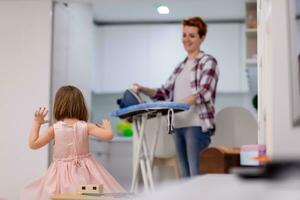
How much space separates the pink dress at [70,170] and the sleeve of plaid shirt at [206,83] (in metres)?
0.83

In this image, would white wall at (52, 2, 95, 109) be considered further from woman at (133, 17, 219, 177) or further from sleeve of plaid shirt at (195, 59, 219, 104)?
sleeve of plaid shirt at (195, 59, 219, 104)

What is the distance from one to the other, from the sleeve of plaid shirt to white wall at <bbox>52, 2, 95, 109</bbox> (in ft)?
3.46

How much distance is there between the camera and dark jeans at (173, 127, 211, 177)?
3.03 metres

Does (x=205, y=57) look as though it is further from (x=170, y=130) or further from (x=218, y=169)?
(x=218, y=169)

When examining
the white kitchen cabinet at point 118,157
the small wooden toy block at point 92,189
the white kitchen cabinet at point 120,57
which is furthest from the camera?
the white kitchen cabinet at point 120,57

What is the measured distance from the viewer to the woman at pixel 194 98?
3.07 metres

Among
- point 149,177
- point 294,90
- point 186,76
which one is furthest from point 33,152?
point 294,90

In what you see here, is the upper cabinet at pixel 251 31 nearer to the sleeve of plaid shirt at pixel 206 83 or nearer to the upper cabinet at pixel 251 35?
the upper cabinet at pixel 251 35

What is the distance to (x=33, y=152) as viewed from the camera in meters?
3.45

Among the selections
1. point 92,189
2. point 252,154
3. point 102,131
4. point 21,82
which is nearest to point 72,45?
point 21,82

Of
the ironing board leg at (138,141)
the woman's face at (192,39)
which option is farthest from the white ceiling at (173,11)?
the ironing board leg at (138,141)

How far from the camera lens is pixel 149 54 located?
18.2 feet

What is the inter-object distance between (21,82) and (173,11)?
2051 mm

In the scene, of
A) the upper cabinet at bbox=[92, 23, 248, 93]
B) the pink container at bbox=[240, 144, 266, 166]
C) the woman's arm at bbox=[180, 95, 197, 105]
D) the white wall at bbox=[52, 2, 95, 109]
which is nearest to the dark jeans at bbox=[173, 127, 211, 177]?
the woman's arm at bbox=[180, 95, 197, 105]
